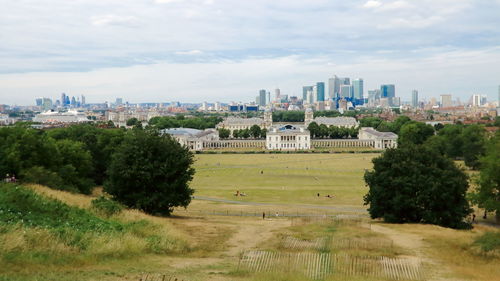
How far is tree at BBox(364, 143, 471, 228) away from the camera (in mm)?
31031

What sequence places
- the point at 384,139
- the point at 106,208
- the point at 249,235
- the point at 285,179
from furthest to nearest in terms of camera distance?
1. the point at 384,139
2. the point at 285,179
3. the point at 106,208
4. the point at 249,235

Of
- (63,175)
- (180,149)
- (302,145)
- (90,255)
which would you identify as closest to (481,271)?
(90,255)

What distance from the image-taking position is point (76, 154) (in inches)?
1938

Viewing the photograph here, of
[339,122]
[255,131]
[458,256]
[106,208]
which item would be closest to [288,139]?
[255,131]

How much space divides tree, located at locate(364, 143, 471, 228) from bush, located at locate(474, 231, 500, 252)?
897 cm

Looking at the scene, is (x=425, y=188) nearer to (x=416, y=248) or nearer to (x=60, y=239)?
(x=416, y=248)

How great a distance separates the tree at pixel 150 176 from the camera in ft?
107

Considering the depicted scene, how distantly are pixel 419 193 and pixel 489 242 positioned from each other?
10713mm

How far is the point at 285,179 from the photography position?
6406 cm

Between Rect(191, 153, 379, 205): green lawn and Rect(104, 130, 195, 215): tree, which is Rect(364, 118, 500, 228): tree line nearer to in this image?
Rect(191, 153, 379, 205): green lawn

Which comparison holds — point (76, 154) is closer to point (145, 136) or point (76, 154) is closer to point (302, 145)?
point (145, 136)

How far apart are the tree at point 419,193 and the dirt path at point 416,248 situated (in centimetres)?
347

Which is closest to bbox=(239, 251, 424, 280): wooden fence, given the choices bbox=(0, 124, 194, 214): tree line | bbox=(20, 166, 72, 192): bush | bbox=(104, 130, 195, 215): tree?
bbox=(104, 130, 195, 215): tree

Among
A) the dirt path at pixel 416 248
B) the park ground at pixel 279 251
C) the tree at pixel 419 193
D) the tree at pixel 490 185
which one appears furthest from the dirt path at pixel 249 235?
the tree at pixel 490 185
